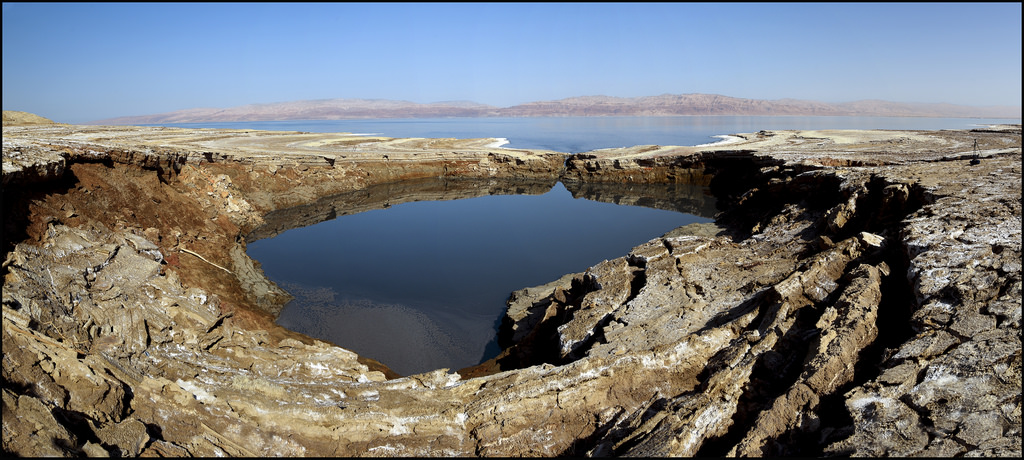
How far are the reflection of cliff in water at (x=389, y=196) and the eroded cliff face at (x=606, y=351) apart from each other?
9766 mm

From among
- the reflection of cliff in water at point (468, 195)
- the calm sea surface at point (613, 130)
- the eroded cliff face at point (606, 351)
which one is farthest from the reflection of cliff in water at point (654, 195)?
the calm sea surface at point (613, 130)

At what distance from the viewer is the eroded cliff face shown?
5.46m

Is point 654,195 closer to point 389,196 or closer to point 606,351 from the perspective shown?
point 389,196

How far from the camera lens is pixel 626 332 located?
8477mm

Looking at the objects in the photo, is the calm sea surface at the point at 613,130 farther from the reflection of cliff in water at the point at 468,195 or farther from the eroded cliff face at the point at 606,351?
the eroded cliff face at the point at 606,351

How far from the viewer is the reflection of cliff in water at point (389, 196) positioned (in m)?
24.5

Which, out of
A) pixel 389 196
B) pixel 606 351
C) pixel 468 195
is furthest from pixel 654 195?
pixel 606 351

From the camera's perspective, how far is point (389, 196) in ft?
101

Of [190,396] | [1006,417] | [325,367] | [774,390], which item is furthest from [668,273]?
[190,396]

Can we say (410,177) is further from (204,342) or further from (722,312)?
(722,312)

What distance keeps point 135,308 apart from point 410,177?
87.4 ft

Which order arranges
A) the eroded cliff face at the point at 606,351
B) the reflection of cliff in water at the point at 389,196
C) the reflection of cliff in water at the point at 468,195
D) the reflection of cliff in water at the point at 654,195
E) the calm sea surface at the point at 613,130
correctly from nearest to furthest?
the eroded cliff face at the point at 606,351 < the reflection of cliff in water at the point at 389,196 < the reflection of cliff in water at the point at 468,195 < the reflection of cliff in water at the point at 654,195 < the calm sea surface at the point at 613,130

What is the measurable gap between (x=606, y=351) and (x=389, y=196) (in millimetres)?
24860

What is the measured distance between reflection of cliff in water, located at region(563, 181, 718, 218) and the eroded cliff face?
1330cm
